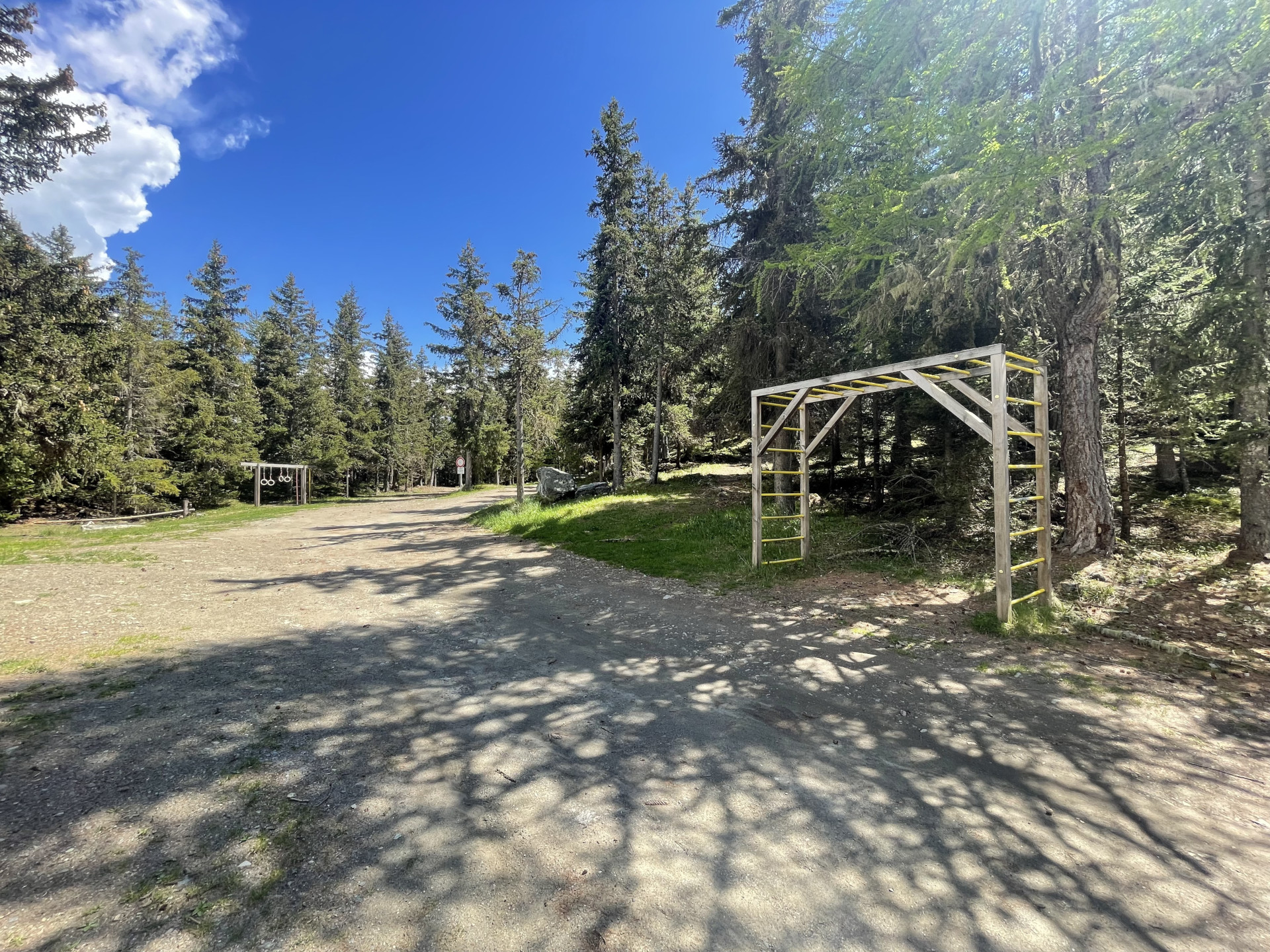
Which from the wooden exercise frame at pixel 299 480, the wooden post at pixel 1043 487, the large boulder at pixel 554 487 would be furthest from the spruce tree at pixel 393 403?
the wooden post at pixel 1043 487

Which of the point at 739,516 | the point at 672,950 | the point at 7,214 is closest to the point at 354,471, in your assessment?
the point at 7,214

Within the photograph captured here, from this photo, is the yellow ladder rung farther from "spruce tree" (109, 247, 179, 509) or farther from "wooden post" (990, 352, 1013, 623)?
"spruce tree" (109, 247, 179, 509)

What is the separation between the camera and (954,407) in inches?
225

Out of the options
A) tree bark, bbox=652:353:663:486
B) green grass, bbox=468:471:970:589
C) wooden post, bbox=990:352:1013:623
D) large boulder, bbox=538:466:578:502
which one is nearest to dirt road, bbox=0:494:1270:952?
wooden post, bbox=990:352:1013:623

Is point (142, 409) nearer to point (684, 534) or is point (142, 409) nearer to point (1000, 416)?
point (684, 534)

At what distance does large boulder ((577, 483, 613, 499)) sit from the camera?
19.4 meters

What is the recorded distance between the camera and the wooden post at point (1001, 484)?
211 inches

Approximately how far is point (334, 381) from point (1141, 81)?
39522mm

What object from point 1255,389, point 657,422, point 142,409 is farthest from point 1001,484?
point 142,409

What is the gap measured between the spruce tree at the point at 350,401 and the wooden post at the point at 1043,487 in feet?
109

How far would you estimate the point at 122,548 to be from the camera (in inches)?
441

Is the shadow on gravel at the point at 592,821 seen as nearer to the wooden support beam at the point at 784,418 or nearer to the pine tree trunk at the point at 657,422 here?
the wooden support beam at the point at 784,418

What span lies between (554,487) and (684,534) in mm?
8689

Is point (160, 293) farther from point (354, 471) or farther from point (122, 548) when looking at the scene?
point (122, 548)
